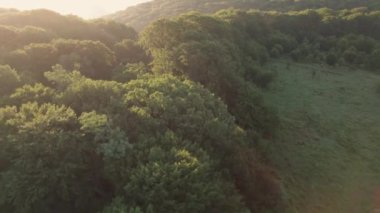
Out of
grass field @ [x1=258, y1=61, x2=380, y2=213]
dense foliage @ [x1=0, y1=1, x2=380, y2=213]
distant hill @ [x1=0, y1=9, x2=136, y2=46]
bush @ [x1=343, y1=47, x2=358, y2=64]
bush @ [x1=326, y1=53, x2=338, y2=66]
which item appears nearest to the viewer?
dense foliage @ [x1=0, y1=1, x2=380, y2=213]

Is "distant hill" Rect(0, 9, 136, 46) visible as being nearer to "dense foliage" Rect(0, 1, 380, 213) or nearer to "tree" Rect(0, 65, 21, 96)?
"dense foliage" Rect(0, 1, 380, 213)

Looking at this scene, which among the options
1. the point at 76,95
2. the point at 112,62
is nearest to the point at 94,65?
the point at 112,62

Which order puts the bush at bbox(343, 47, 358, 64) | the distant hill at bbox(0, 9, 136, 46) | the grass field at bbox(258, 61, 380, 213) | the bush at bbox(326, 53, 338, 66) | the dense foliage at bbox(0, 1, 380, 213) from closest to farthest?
the dense foliage at bbox(0, 1, 380, 213), the grass field at bbox(258, 61, 380, 213), the distant hill at bbox(0, 9, 136, 46), the bush at bbox(326, 53, 338, 66), the bush at bbox(343, 47, 358, 64)

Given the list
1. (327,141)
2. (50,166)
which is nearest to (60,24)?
(327,141)

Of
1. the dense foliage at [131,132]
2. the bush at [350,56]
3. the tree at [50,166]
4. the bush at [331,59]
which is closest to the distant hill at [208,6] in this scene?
the bush at [350,56]

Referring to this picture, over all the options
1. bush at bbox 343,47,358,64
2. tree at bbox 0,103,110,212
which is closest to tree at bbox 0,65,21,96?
tree at bbox 0,103,110,212

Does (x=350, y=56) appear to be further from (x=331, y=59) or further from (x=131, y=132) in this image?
(x=131, y=132)

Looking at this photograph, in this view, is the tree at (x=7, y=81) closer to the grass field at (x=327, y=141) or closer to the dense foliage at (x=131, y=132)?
the dense foliage at (x=131, y=132)

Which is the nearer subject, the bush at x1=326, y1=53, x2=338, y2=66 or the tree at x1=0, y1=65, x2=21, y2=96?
the tree at x1=0, y1=65, x2=21, y2=96
